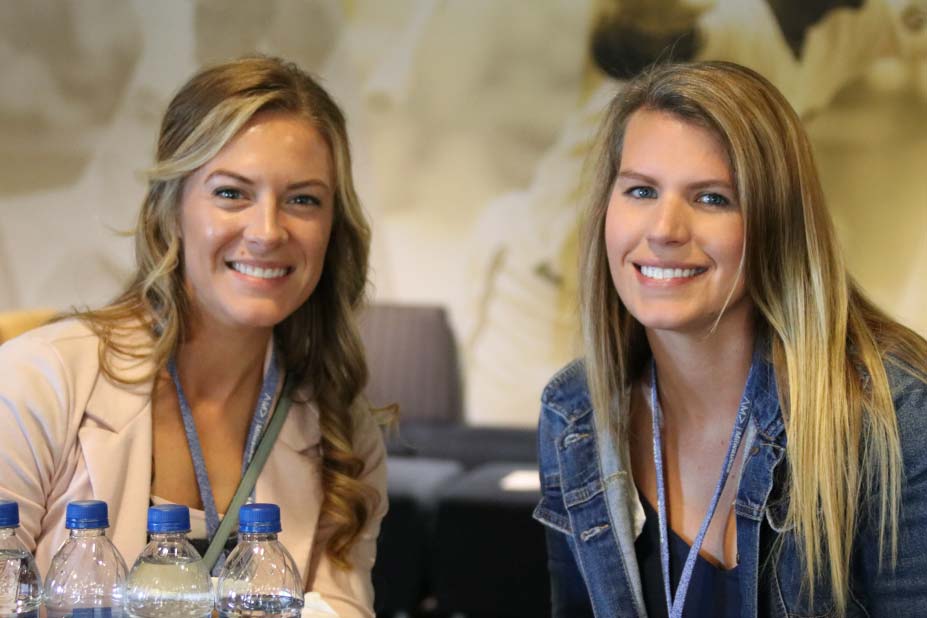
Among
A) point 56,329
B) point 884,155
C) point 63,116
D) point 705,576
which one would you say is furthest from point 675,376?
point 63,116

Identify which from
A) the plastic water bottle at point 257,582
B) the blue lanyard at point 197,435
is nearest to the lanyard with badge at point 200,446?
the blue lanyard at point 197,435

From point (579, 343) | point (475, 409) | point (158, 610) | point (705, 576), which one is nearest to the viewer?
point (158, 610)

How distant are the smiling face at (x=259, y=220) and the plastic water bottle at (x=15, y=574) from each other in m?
0.67

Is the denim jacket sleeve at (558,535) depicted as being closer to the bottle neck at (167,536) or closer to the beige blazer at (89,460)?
the beige blazer at (89,460)

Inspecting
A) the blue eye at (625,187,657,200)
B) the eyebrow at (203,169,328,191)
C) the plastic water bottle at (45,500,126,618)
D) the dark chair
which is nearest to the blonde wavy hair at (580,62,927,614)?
the blue eye at (625,187,657,200)

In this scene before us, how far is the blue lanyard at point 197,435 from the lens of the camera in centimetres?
219

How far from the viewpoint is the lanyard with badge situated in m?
2.18

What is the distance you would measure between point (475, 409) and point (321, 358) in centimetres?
312

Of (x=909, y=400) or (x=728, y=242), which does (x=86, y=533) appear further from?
(x=909, y=400)

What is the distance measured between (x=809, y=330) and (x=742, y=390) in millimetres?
222

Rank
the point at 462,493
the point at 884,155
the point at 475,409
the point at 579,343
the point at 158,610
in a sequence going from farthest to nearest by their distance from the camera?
the point at 475,409
the point at 884,155
the point at 462,493
the point at 579,343
the point at 158,610

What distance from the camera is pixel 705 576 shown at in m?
2.15

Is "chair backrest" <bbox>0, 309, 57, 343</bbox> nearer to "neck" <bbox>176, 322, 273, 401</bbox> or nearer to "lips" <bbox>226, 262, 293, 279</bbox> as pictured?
"neck" <bbox>176, 322, 273, 401</bbox>

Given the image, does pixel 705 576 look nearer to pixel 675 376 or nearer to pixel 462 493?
pixel 675 376
